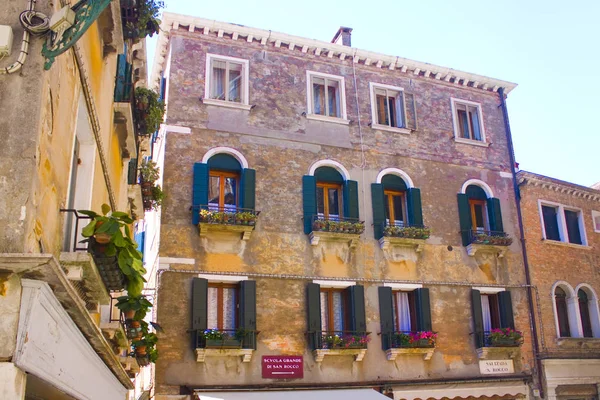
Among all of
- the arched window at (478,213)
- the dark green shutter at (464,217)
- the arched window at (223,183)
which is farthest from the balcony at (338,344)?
the arched window at (478,213)

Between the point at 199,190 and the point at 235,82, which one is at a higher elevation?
the point at 235,82

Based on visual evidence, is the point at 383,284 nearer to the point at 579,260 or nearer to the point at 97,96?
the point at 579,260

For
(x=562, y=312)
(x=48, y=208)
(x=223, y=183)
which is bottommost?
(x=48, y=208)

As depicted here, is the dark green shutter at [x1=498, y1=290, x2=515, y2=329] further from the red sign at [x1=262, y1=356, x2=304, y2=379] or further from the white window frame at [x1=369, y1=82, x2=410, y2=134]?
the red sign at [x1=262, y1=356, x2=304, y2=379]

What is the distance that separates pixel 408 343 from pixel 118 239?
35.9 feet

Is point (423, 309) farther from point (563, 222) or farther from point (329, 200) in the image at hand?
point (563, 222)

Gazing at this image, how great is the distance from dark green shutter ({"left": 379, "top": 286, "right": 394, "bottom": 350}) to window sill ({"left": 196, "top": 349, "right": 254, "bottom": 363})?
3304 mm

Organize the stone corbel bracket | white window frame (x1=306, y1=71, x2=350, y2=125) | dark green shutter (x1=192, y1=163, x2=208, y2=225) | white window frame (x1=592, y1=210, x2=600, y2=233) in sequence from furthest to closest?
1. white window frame (x1=592, y1=210, x2=600, y2=233)
2. the stone corbel bracket
3. white window frame (x1=306, y1=71, x2=350, y2=125)
4. dark green shutter (x1=192, y1=163, x2=208, y2=225)

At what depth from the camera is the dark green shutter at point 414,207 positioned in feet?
56.5

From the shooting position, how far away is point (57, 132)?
5.95 meters

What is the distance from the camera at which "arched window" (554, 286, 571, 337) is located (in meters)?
18.7

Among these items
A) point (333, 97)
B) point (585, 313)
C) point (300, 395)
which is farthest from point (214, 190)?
point (585, 313)

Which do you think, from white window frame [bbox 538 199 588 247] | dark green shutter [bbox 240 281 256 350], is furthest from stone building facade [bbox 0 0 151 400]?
white window frame [bbox 538 199 588 247]

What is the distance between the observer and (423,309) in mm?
16516
